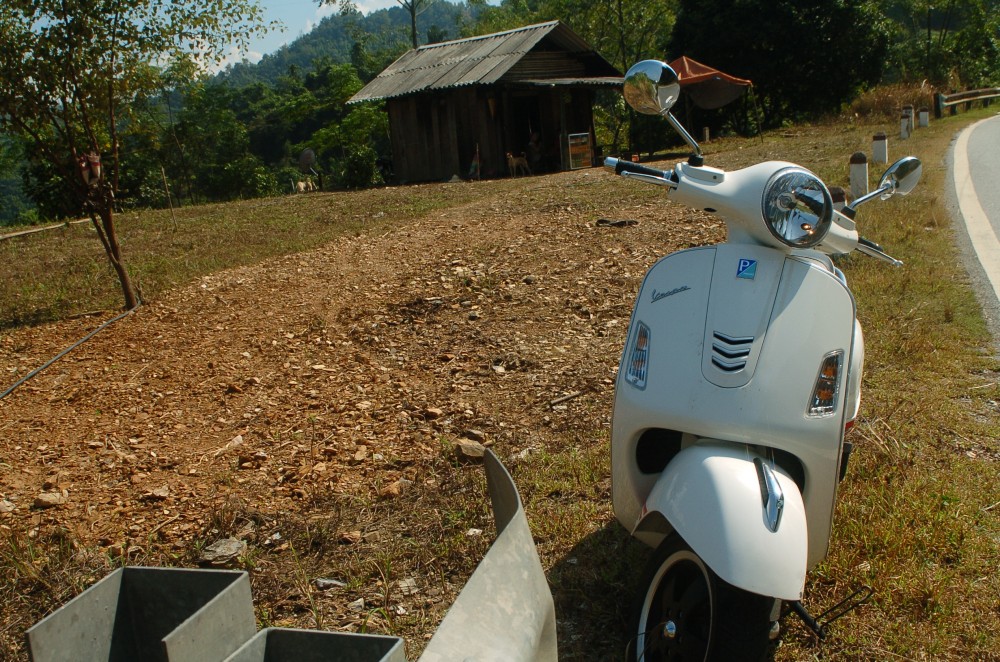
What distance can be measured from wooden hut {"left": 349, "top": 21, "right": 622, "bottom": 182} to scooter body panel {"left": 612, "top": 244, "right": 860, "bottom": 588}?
17.0 meters

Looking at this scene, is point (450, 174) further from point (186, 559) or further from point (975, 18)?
point (975, 18)

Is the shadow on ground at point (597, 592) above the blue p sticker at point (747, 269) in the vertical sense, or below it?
below

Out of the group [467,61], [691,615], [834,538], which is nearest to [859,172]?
[834,538]

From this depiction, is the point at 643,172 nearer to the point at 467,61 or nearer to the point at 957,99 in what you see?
the point at 467,61

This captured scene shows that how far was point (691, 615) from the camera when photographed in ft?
7.89

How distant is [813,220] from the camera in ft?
8.46

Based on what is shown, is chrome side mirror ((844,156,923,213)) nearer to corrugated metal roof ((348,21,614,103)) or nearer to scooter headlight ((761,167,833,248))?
scooter headlight ((761,167,833,248))

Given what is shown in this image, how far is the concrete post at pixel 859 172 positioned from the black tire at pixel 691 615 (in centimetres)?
639

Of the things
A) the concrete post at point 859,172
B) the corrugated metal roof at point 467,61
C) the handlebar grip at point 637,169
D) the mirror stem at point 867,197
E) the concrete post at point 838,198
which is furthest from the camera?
the corrugated metal roof at point 467,61

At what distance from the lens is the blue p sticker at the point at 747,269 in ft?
8.60

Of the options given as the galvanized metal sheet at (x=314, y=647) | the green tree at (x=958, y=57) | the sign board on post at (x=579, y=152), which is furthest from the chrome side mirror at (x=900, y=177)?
the green tree at (x=958, y=57)

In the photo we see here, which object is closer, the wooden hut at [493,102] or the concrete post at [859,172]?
the concrete post at [859,172]

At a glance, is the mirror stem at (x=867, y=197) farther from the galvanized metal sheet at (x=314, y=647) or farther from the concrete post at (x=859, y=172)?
the concrete post at (x=859, y=172)

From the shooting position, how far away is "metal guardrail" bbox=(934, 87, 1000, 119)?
79.8 ft
